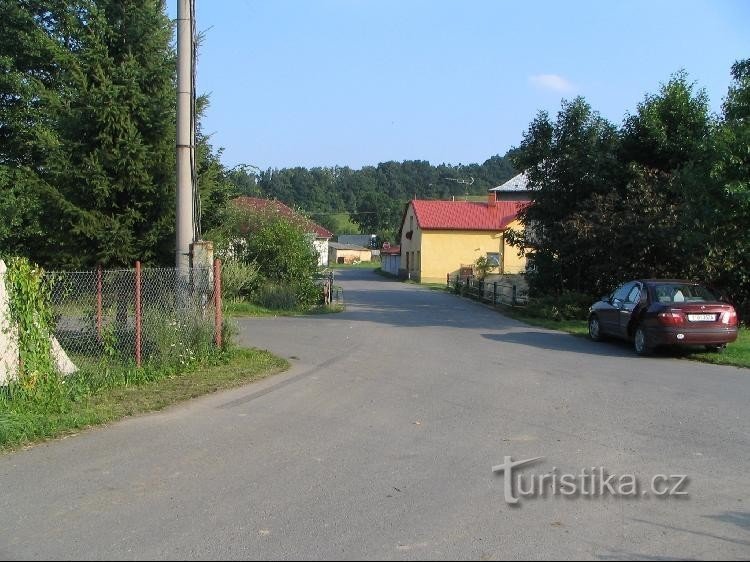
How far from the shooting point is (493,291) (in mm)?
29734

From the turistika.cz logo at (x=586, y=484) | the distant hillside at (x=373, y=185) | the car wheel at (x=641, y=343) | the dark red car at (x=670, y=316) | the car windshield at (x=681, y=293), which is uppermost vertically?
the distant hillside at (x=373, y=185)

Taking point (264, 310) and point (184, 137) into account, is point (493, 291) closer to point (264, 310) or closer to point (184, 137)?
point (264, 310)

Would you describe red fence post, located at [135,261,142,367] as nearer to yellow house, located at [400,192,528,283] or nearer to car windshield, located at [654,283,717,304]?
car windshield, located at [654,283,717,304]

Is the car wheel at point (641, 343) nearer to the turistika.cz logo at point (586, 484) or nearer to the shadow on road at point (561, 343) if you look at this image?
the shadow on road at point (561, 343)

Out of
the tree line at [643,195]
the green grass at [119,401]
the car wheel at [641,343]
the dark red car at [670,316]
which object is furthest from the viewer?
the tree line at [643,195]

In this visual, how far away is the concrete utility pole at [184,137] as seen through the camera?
12.8m

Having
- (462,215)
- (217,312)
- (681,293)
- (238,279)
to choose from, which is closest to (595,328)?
(681,293)

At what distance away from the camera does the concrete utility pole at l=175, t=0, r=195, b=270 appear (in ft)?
41.9

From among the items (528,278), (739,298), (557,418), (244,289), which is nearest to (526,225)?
(528,278)

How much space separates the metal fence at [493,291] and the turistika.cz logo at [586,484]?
2080cm

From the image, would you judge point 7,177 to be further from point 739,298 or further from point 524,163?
point 739,298

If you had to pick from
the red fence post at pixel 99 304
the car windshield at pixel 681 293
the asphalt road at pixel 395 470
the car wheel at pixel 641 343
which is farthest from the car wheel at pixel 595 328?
the red fence post at pixel 99 304

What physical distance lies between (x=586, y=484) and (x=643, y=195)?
16637 millimetres

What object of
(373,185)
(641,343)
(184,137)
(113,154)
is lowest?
(641,343)
